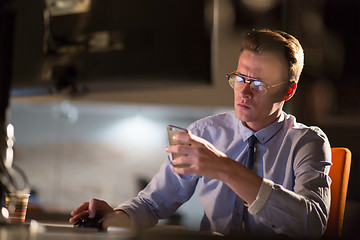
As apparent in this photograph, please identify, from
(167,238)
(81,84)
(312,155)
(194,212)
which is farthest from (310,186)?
(194,212)

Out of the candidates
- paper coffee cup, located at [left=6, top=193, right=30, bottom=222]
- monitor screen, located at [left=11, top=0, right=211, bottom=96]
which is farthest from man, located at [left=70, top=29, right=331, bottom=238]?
monitor screen, located at [left=11, top=0, right=211, bottom=96]

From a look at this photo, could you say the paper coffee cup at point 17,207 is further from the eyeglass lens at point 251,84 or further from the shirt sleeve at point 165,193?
the eyeglass lens at point 251,84

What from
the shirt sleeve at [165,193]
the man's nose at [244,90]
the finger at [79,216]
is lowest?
the shirt sleeve at [165,193]

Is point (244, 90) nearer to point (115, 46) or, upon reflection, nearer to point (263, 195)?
point (263, 195)

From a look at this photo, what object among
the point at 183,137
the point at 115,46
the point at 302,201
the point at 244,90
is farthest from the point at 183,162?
the point at 115,46

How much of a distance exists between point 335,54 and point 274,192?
136cm

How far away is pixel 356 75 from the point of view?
88.4 inches

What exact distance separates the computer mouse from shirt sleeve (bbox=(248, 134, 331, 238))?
397mm

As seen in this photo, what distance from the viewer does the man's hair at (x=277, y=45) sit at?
151 cm

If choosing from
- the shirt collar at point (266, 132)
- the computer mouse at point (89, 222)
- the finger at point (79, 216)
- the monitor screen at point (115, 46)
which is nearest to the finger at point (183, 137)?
the computer mouse at point (89, 222)

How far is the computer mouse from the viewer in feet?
4.00

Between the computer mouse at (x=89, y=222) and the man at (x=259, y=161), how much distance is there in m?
0.02

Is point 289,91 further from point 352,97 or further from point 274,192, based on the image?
point 352,97

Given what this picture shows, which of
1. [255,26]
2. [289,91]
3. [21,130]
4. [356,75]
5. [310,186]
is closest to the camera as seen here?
[310,186]
